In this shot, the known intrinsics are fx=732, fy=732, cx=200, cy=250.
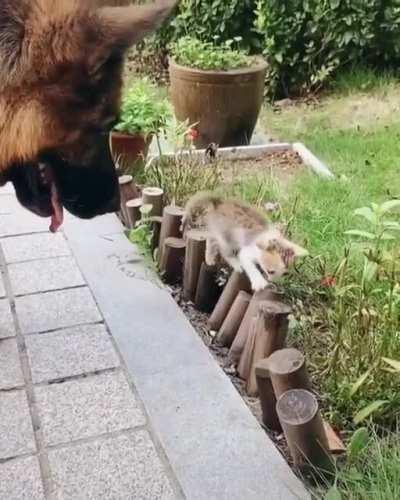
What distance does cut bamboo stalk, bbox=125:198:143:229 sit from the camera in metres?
3.78

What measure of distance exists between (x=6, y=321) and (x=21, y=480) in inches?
39.3

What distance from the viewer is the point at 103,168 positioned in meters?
2.43

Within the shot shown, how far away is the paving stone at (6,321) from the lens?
9.93 ft

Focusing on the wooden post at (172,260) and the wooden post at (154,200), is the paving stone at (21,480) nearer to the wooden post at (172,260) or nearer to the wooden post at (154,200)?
the wooden post at (172,260)

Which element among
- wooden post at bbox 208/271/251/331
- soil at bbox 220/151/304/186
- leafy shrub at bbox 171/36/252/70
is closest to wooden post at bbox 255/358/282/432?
wooden post at bbox 208/271/251/331

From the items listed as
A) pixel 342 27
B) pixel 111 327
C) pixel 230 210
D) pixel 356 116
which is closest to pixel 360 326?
pixel 230 210

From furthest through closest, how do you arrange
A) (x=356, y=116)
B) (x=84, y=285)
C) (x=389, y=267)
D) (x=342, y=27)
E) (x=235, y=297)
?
(x=342, y=27), (x=356, y=116), (x=84, y=285), (x=235, y=297), (x=389, y=267)

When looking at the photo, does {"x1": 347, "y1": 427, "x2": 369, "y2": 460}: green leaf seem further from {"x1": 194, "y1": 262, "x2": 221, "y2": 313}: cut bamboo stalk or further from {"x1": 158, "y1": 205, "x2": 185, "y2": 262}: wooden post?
Answer: {"x1": 158, "y1": 205, "x2": 185, "y2": 262}: wooden post

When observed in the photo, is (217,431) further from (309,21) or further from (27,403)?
(309,21)

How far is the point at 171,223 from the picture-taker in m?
3.47

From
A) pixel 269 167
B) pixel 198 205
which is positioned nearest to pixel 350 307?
pixel 198 205

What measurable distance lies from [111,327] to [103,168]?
876 millimetres

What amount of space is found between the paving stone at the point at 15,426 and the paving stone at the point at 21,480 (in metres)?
0.05

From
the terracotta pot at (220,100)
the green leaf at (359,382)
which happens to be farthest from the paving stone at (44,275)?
the terracotta pot at (220,100)
